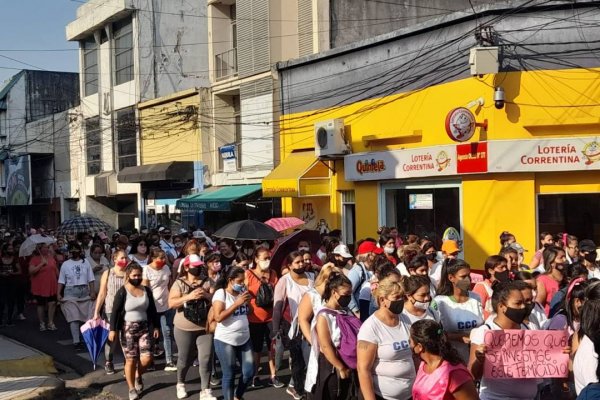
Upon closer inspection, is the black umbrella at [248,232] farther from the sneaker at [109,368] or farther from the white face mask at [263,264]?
the white face mask at [263,264]

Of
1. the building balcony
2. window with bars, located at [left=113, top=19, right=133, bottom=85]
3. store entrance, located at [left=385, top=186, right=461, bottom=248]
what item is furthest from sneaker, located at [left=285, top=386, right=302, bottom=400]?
window with bars, located at [left=113, top=19, right=133, bottom=85]

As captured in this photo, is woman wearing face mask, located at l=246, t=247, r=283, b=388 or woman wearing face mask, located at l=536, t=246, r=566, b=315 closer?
woman wearing face mask, located at l=536, t=246, r=566, b=315

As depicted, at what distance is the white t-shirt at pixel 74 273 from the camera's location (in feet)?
36.4

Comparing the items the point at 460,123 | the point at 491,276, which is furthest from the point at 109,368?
the point at 460,123

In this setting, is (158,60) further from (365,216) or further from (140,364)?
(140,364)

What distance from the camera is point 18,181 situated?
3956 centimetres

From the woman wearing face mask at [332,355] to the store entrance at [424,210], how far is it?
10472 mm

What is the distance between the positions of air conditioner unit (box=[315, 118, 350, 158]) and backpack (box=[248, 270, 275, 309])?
10232 mm

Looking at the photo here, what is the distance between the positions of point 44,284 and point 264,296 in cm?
646

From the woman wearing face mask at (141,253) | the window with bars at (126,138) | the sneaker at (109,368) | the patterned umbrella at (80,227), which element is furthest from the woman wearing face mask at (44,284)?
the window with bars at (126,138)

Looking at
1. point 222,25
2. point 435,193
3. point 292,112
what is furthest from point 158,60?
point 435,193

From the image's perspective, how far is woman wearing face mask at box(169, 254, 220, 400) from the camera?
24.7 ft

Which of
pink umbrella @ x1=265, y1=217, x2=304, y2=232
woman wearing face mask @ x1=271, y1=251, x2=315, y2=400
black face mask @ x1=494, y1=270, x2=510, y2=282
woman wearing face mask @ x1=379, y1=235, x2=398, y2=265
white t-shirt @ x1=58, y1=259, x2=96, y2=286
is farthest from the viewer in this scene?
pink umbrella @ x1=265, y1=217, x2=304, y2=232

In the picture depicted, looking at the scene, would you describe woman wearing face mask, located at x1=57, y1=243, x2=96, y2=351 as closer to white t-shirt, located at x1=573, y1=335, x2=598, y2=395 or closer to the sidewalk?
the sidewalk
